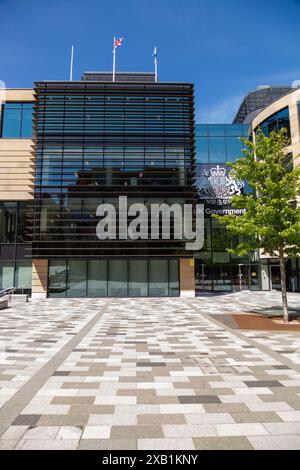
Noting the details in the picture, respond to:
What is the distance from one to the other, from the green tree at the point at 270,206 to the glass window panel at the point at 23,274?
22.7 m

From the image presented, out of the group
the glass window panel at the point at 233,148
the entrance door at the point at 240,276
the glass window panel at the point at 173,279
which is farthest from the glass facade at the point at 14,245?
the glass window panel at the point at 233,148

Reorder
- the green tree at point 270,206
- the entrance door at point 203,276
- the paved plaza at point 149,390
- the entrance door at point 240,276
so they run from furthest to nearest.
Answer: the entrance door at point 240,276 < the entrance door at point 203,276 < the green tree at point 270,206 < the paved plaza at point 149,390

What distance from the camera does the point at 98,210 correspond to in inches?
1249

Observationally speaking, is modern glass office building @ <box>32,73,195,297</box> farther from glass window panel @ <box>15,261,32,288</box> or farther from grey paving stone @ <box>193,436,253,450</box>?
grey paving stone @ <box>193,436,253,450</box>

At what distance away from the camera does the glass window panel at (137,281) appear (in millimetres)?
32250

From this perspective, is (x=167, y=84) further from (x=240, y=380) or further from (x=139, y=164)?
(x=240, y=380)

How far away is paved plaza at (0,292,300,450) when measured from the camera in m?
4.88

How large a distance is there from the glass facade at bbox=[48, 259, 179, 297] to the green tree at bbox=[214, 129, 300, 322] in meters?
15.5

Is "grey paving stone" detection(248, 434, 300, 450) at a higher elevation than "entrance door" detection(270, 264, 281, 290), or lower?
lower

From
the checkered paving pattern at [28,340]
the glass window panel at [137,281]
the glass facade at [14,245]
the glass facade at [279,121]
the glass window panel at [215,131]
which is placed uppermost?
the glass window panel at [215,131]

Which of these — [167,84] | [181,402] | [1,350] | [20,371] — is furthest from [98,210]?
[181,402]

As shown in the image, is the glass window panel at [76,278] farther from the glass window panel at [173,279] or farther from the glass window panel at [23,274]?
the glass window panel at [173,279]

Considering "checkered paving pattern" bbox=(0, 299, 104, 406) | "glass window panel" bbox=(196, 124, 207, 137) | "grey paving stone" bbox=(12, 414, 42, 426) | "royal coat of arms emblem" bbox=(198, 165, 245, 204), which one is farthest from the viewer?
"glass window panel" bbox=(196, 124, 207, 137)

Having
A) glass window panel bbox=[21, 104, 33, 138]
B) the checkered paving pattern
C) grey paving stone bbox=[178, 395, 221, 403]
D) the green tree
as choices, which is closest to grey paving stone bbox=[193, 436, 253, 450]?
grey paving stone bbox=[178, 395, 221, 403]
